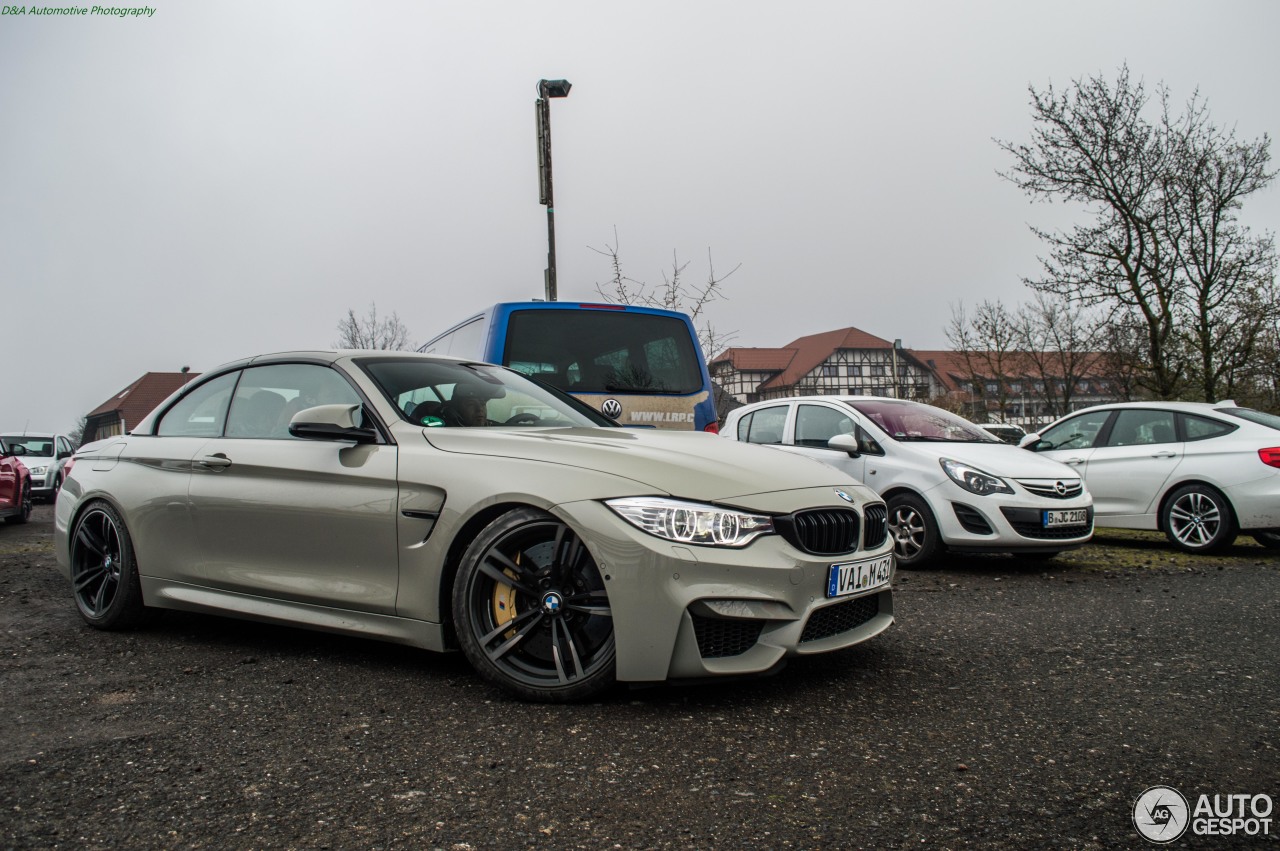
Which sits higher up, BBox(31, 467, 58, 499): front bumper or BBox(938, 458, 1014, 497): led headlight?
BBox(938, 458, 1014, 497): led headlight

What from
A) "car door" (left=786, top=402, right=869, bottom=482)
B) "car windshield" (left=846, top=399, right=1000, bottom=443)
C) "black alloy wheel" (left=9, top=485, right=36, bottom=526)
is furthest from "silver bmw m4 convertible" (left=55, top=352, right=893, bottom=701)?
"black alloy wheel" (left=9, top=485, right=36, bottom=526)

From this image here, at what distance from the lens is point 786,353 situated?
338 feet

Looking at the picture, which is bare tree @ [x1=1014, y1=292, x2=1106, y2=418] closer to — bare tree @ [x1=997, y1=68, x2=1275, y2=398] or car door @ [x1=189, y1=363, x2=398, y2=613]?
bare tree @ [x1=997, y1=68, x2=1275, y2=398]

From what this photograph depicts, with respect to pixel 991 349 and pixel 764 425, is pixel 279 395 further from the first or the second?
pixel 991 349

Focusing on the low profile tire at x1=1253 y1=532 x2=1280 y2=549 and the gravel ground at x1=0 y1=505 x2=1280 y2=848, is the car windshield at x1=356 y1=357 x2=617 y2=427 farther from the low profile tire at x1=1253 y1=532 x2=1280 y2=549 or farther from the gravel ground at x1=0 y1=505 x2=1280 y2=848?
the low profile tire at x1=1253 y1=532 x2=1280 y2=549

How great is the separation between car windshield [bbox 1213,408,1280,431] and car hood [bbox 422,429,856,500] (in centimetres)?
672

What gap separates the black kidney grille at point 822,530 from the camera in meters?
3.52

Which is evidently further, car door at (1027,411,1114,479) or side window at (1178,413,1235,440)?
car door at (1027,411,1114,479)

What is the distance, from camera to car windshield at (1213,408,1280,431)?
8789 mm

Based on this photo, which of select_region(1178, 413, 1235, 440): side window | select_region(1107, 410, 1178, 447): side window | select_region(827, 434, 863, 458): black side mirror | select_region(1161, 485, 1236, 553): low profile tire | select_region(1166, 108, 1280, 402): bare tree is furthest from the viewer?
select_region(1166, 108, 1280, 402): bare tree

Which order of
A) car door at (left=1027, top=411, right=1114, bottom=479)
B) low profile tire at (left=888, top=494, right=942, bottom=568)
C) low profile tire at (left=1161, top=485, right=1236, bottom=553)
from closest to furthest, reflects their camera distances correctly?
1. low profile tire at (left=888, top=494, right=942, bottom=568)
2. low profile tire at (left=1161, top=485, right=1236, bottom=553)
3. car door at (left=1027, top=411, right=1114, bottom=479)

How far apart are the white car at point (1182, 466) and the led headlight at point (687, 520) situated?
579cm

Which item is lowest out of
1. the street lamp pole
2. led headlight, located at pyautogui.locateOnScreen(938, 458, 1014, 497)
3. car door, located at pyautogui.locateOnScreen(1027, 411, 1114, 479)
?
led headlight, located at pyautogui.locateOnScreen(938, 458, 1014, 497)

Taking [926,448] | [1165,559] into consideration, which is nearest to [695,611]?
[926,448]
